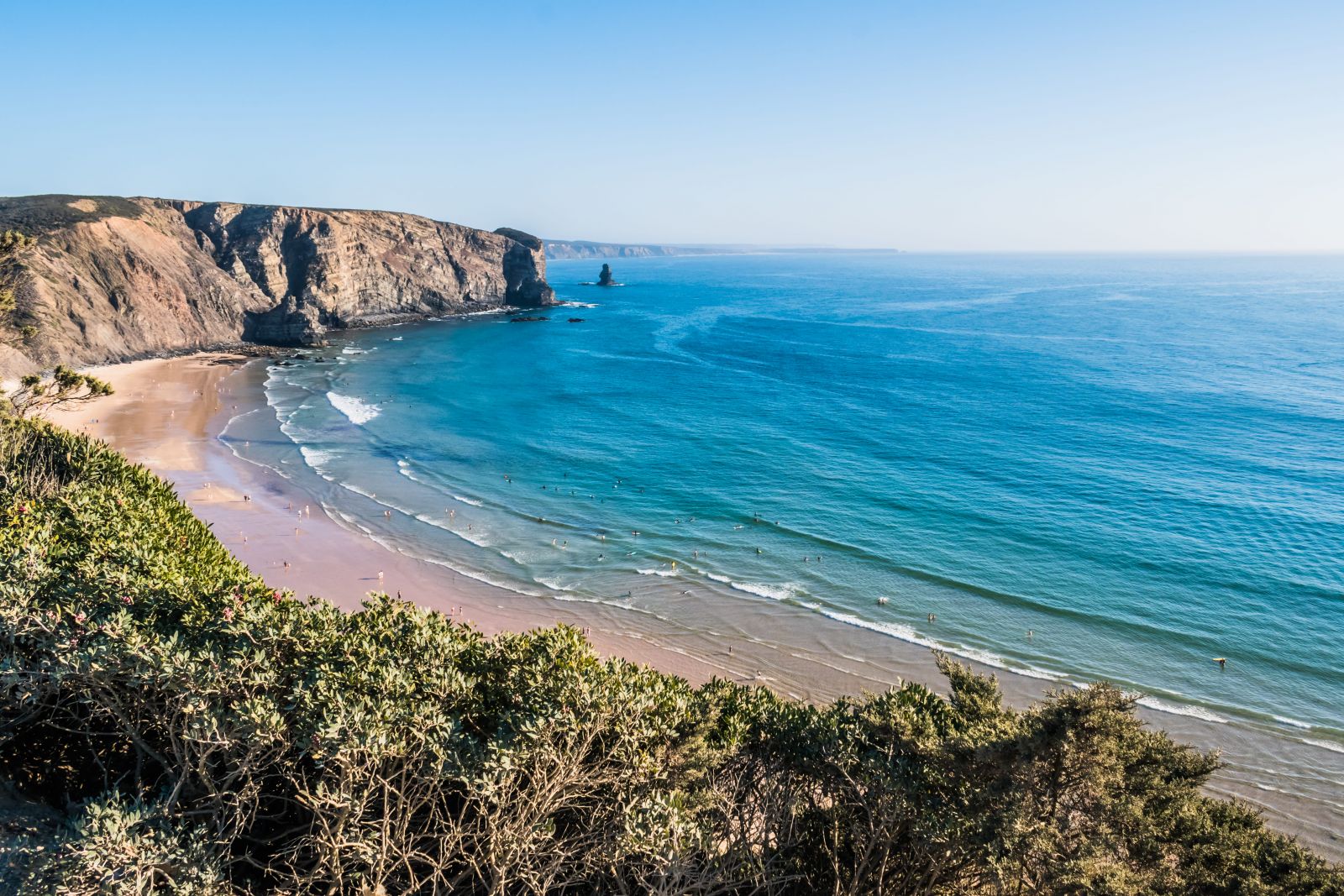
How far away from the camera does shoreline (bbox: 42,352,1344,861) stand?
23906 mm

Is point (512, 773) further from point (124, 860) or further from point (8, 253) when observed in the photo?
point (8, 253)

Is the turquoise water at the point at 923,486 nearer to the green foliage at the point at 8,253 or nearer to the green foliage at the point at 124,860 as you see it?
the green foliage at the point at 8,253

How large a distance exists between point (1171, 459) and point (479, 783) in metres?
54.2

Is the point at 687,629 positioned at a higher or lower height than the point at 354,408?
lower

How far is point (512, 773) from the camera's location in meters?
11.8

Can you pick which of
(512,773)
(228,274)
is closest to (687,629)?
(512,773)

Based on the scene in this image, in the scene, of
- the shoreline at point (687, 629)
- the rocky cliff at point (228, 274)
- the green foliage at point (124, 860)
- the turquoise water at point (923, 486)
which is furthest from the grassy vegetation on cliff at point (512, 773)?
the rocky cliff at point (228, 274)

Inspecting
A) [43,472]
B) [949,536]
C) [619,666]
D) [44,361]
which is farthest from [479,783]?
[44,361]

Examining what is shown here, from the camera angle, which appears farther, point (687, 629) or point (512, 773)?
point (687, 629)

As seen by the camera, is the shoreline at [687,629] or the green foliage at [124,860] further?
the shoreline at [687,629]

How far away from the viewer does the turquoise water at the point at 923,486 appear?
3209 cm

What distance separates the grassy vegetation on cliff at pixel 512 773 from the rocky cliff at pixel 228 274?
6906 centimetres

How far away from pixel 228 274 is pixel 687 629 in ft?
324

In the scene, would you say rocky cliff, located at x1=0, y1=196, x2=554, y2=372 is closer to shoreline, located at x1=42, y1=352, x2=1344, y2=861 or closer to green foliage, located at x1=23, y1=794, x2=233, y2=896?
shoreline, located at x1=42, y1=352, x2=1344, y2=861
